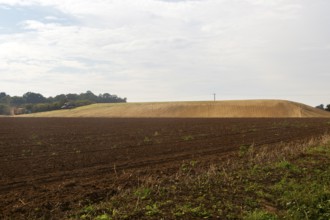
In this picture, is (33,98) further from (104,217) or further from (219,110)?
(104,217)

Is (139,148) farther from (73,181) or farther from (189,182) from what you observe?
(189,182)

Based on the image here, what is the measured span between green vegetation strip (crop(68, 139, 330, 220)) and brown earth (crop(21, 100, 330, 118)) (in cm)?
7507

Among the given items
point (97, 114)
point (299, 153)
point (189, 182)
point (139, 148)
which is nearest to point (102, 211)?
point (189, 182)

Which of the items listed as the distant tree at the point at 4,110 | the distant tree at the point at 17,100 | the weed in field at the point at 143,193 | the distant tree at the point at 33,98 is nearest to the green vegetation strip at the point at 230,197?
the weed in field at the point at 143,193

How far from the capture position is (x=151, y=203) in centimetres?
777

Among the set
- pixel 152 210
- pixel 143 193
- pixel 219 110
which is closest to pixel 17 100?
pixel 219 110

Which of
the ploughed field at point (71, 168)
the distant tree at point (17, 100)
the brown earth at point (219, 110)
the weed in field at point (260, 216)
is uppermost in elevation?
the distant tree at point (17, 100)

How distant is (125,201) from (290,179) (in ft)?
14.8

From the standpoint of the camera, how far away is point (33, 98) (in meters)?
196

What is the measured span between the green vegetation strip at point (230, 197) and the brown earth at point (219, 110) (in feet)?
246

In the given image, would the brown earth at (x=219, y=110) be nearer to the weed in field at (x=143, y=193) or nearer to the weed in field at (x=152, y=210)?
the weed in field at (x=143, y=193)

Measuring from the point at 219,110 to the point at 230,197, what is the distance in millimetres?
85658

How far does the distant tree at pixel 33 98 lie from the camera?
193650 mm

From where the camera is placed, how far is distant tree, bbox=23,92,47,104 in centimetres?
19365
